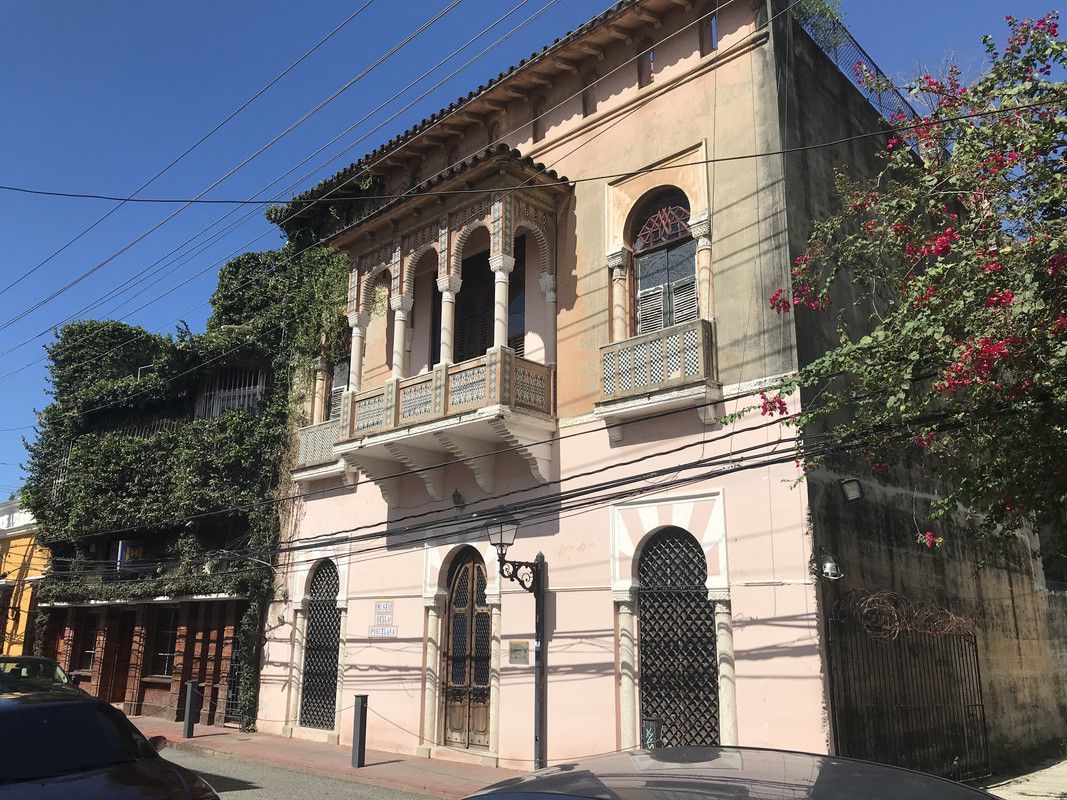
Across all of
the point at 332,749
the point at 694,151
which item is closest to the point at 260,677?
the point at 332,749

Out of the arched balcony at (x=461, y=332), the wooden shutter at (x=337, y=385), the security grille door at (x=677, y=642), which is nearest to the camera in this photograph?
the security grille door at (x=677, y=642)

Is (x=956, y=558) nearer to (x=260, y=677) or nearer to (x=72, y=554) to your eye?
(x=260, y=677)

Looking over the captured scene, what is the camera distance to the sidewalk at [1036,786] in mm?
10961

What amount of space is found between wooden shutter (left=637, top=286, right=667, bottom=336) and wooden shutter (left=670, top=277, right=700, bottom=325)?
0.16 m

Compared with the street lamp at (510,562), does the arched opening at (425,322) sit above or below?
above

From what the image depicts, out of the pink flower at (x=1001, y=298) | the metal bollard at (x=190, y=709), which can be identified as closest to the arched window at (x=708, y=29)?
the pink flower at (x=1001, y=298)

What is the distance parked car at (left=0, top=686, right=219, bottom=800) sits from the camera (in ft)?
18.2

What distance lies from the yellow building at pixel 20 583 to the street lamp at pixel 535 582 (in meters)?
16.7

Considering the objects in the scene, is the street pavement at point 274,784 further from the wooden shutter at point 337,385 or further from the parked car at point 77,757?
the wooden shutter at point 337,385

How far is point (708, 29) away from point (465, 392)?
6.65 metres

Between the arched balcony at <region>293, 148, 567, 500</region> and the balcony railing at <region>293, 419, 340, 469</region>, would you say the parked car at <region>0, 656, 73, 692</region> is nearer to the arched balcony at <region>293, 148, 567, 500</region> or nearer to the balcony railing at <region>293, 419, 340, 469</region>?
the arched balcony at <region>293, 148, 567, 500</region>

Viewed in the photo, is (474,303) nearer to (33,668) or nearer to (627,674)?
(627,674)

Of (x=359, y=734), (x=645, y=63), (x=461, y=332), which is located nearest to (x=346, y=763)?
(x=359, y=734)

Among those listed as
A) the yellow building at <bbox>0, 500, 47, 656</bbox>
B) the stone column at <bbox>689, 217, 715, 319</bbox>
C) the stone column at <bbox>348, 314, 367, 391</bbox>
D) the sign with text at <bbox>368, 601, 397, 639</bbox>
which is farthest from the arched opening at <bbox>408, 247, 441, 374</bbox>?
the yellow building at <bbox>0, 500, 47, 656</bbox>
